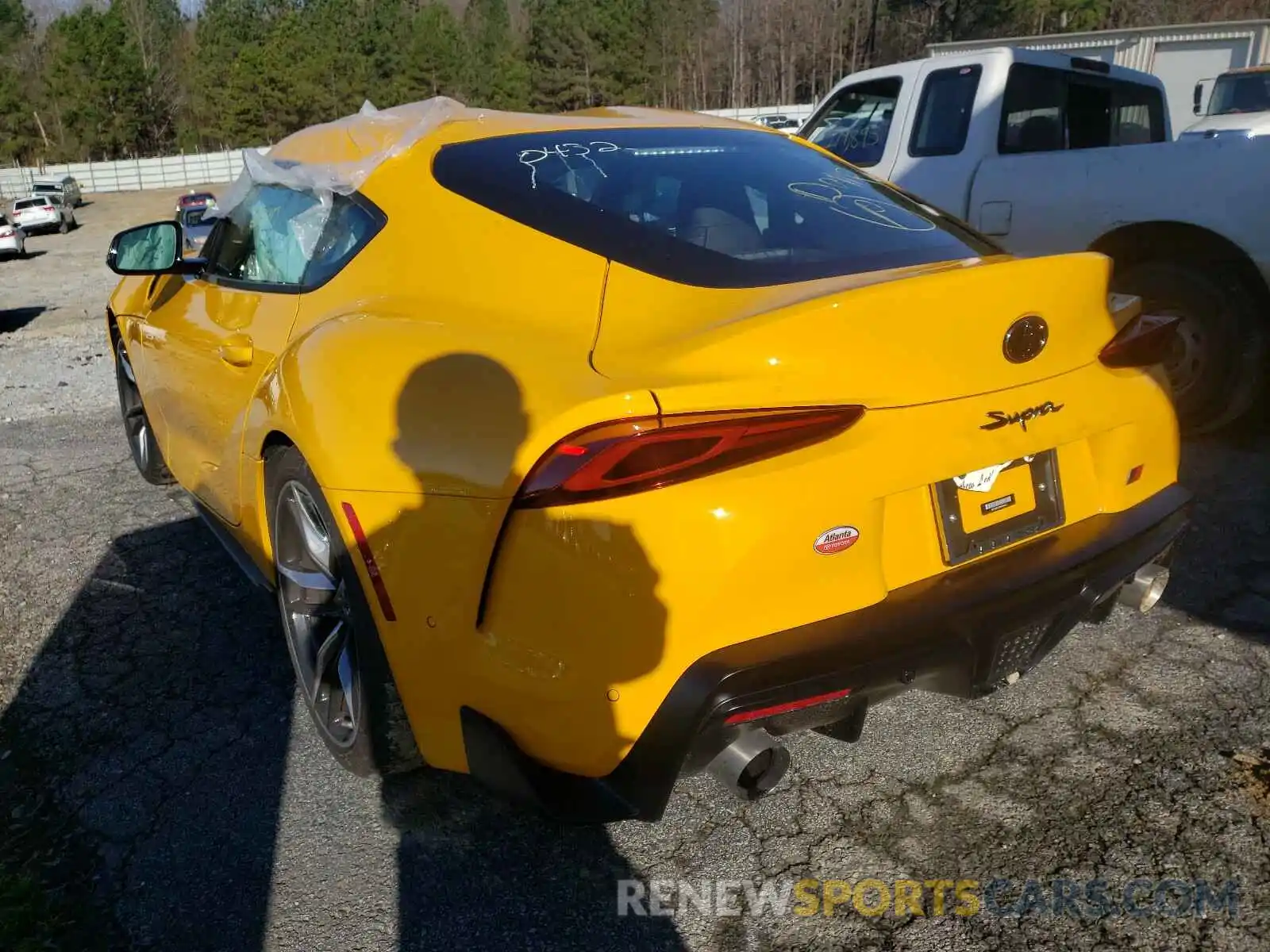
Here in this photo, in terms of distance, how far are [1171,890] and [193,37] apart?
288ft

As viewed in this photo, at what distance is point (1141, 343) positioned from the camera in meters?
2.31

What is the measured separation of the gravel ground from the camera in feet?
6.70

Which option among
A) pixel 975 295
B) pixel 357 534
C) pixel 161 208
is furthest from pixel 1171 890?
pixel 161 208

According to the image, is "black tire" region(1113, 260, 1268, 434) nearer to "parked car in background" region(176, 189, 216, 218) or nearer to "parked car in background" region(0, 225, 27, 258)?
"parked car in background" region(0, 225, 27, 258)

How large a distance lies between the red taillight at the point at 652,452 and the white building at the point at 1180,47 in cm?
2352

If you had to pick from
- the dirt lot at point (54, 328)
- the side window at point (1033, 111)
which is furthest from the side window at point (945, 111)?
the dirt lot at point (54, 328)

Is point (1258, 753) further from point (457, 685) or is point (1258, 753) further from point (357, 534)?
point (357, 534)

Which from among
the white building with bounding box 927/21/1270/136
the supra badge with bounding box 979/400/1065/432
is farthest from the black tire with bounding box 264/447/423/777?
the white building with bounding box 927/21/1270/136

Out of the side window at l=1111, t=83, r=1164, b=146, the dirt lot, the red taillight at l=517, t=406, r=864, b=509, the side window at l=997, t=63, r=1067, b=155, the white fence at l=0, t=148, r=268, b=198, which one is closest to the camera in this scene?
the red taillight at l=517, t=406, r=864, b=509

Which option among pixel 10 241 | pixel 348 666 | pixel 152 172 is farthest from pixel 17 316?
pixel 152 172

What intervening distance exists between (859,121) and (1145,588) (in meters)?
4.66

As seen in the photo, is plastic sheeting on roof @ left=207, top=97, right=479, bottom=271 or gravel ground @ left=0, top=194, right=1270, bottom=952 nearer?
gravel ground @ left=0, top=194, right=1270, bottom=952

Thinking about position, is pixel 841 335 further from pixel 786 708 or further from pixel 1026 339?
pixel 786 708

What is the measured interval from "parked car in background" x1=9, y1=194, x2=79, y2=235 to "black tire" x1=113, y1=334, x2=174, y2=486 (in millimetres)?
33737
